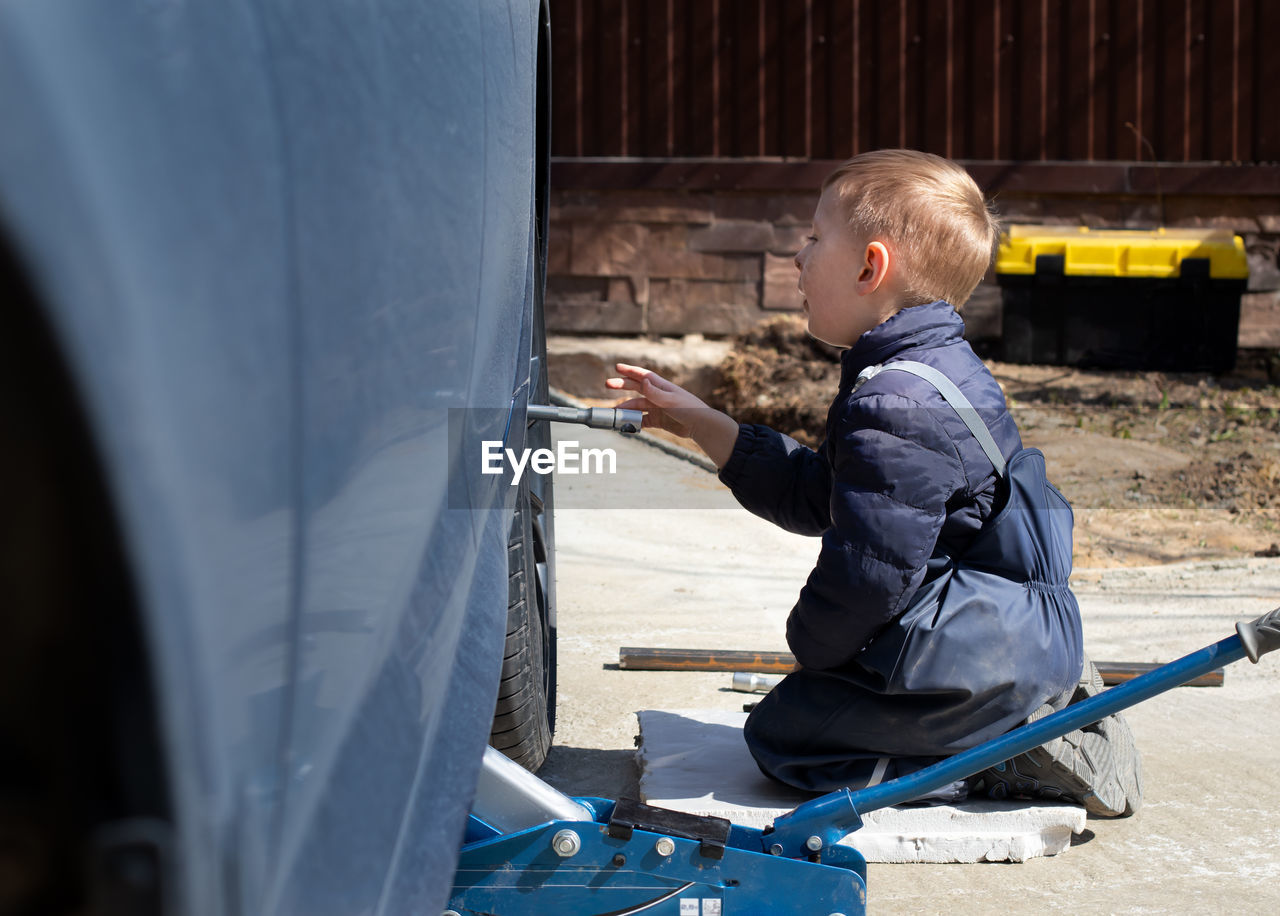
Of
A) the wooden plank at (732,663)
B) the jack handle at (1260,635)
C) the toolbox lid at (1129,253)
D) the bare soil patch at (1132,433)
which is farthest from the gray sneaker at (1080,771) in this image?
the toolbox lid at (1129,253)

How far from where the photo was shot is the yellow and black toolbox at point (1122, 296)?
25.4 feet

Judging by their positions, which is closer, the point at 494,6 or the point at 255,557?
the point at 255,557

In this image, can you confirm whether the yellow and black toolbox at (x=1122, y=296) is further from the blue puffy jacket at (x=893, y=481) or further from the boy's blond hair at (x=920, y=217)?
Result: the blue puffy jacket at (x=893, y=481)

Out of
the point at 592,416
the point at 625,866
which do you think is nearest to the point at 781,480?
the point at 592,416

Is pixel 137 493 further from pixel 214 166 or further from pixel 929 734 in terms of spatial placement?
pixel 929 734

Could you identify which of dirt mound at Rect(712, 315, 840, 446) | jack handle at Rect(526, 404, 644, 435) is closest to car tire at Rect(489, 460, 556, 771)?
jack handle at Rect(526, 404, 644, 435)

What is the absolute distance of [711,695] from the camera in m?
2.78

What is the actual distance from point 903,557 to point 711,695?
1216 mm

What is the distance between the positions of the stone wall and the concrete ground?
292 cm

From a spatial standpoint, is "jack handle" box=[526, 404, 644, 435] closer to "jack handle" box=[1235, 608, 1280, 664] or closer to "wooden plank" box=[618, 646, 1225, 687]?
"jack handle" box=[1235, 608, 1280, 664]

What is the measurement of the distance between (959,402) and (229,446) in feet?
4.52

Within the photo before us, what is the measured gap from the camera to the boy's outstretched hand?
201 centimetres

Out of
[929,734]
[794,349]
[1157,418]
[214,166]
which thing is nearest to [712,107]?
[794,349]

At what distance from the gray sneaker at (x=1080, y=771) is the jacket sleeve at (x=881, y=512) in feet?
1.19
